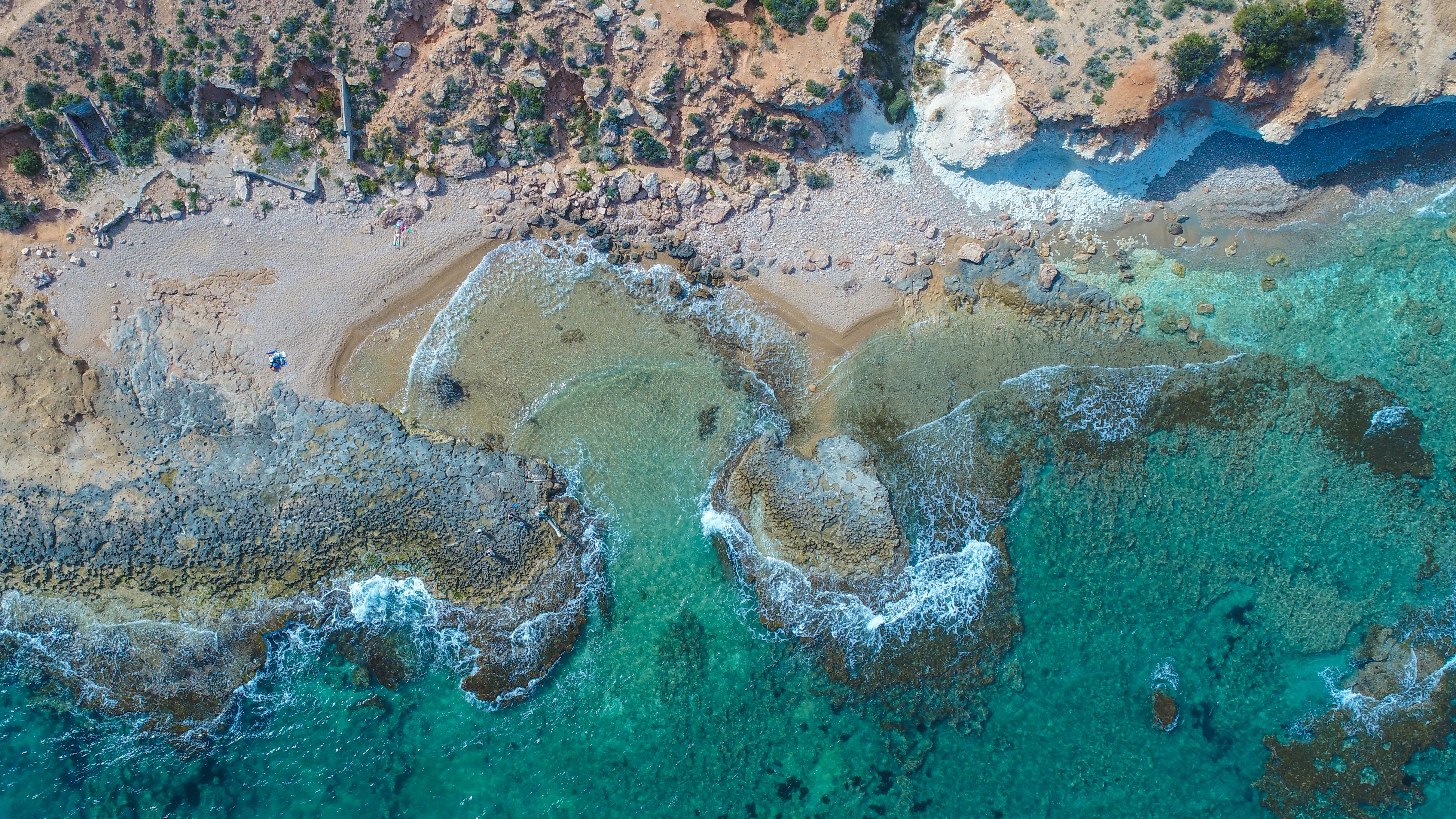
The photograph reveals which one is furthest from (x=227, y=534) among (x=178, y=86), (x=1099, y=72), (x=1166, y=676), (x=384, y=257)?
(x=1166, y=676)

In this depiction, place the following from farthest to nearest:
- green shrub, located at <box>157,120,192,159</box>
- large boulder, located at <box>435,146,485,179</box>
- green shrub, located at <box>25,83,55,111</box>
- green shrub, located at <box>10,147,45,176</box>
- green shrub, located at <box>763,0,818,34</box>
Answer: large boulder, located at <box>435,146,485,179</box>
green shrub, located at <box>157,120,192,159</box>
green shrub, located at <box>10,147,45,176</box>
green shrub, located at <box>763,0,818,34</box>
green shrub, located at <box>25,83,55,111</box>

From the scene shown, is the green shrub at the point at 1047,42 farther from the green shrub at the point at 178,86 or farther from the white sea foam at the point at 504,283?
the green shrub at the point at 178,86

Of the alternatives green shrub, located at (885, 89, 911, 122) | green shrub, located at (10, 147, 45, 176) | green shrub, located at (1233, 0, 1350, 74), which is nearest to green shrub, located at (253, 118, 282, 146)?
green shrub, located at (10, 147, 45, 176)

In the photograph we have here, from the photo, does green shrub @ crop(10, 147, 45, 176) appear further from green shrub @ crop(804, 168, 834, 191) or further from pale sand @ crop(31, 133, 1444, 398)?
green shrub @ crop(804, 168, 834, 191)

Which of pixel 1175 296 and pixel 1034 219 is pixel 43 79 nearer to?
pixel 1034 219

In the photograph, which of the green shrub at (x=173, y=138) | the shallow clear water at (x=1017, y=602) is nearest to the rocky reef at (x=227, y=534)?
the shallow clear water at (x=1017, y=602)

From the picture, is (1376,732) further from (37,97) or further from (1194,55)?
(37,97)
